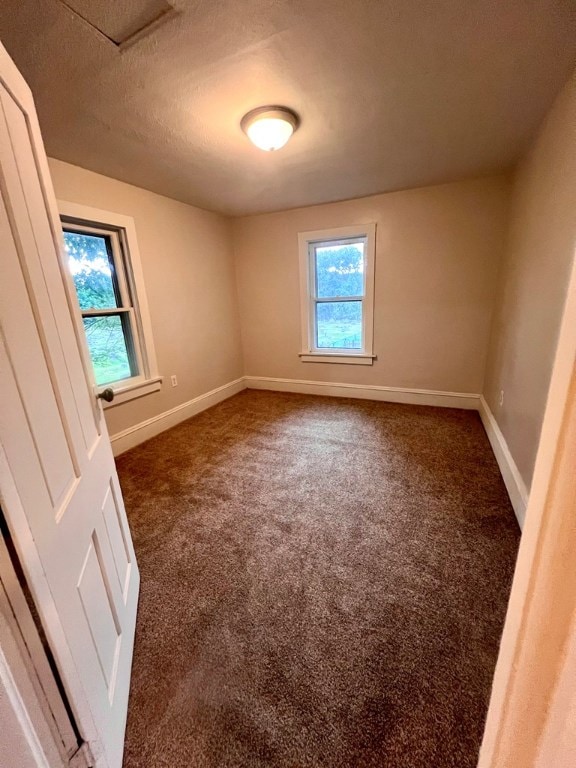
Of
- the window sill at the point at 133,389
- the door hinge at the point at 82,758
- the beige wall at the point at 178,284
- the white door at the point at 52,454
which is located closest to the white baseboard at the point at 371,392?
the beige wall at the point at 178,284

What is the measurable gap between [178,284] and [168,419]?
145 centimetres

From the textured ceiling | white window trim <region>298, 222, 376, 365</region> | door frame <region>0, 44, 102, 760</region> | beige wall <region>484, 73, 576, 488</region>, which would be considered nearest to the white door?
door frame <region>0, 44, 102, 760</region>

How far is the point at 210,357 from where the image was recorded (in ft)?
12.4

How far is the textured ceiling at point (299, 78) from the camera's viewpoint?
3.81 feet

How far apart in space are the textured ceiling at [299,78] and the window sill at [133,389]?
5.76 ft

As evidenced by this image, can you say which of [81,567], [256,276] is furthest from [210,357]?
[81,567]

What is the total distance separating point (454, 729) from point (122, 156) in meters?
3.41

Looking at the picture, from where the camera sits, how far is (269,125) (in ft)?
5.75

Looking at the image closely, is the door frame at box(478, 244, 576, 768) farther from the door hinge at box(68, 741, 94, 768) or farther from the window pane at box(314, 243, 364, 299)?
the window pane at box(314, 243, 364, 299)

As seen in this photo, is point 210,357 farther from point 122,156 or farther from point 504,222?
point 504,222

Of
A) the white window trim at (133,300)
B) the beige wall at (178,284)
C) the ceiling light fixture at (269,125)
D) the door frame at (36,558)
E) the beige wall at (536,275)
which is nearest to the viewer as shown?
the door frame at (36,558)

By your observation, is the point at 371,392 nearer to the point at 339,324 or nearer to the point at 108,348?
the point at 339,324

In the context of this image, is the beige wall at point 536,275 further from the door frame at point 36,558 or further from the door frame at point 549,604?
the door frame at point 36,558

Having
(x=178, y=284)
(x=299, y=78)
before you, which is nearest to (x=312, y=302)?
(x=178, y=284)
